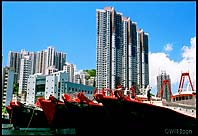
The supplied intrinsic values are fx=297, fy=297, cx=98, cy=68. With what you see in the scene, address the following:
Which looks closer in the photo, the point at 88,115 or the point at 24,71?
the point at 88,115

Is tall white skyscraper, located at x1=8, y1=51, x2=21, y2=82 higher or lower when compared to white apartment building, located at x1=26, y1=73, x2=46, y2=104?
higher

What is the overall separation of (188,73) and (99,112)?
7.00 metres

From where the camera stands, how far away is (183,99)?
64.7 feet

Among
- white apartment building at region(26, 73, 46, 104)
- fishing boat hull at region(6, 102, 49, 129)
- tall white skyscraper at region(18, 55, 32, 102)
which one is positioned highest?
tall white skyscraper at region(18, 55, 32, 102)

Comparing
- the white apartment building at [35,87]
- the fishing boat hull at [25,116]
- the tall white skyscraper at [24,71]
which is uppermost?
the tall white skyscraper at [24,71]

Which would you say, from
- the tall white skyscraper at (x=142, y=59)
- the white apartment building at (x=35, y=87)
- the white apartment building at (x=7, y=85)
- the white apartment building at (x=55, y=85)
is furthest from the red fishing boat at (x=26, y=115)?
the tall white skyscraper at (x=142, y=59)

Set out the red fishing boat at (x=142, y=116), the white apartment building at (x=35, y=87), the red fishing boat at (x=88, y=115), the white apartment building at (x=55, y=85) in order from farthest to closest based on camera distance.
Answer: the white apartment building at (x=35, y=87)
the white apartment building at (x=55, y=85)
the red fishing boat at (x=88, y=115)
the red fishing boat at (x=142, y=116)

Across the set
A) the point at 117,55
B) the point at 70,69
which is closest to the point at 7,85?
the point at 117,55

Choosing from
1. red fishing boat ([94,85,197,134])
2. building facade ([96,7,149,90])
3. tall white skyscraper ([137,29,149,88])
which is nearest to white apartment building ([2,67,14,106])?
building facade ([96,7,149,90])

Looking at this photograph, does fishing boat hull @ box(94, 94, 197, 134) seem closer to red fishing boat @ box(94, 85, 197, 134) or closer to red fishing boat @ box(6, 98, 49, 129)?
red fishing boat @ box(94, 85, 197, 134)

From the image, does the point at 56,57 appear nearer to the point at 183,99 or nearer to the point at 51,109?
the point at 51,109

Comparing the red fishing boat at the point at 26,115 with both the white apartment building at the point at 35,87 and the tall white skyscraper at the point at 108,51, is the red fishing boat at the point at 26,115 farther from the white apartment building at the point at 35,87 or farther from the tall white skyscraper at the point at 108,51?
the tall white skyscraper at the point at 108,51

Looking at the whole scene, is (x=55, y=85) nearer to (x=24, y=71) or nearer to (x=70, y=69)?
(x=70, y=69)

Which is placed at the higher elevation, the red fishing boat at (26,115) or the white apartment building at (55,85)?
the white apartment building at (55,85)
